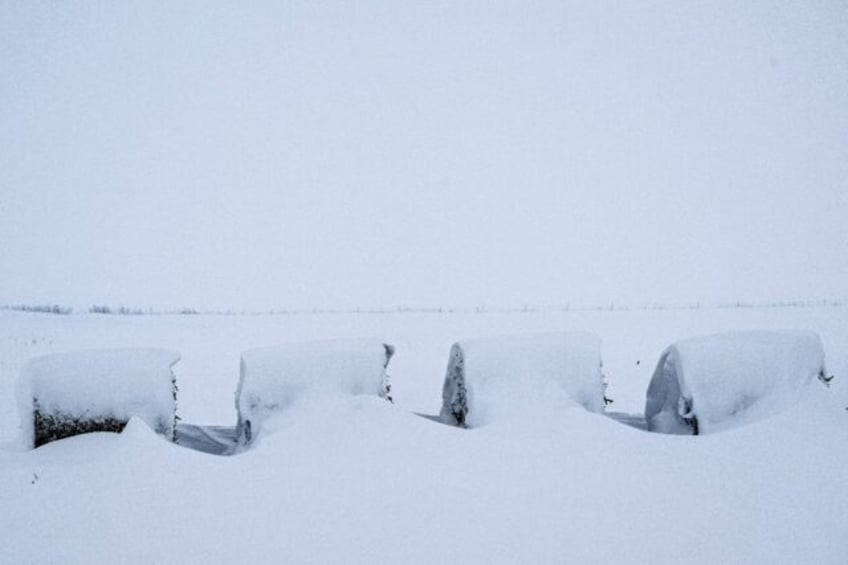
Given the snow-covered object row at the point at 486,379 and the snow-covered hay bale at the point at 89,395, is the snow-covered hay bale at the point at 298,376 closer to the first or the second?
the snow-covered object row at the point at 486,379

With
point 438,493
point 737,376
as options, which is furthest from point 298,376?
point 737,376

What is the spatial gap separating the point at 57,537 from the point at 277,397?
6.77ft

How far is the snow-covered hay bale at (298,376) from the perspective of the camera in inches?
204

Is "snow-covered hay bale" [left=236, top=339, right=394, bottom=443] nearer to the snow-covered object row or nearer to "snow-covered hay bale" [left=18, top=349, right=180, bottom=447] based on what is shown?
the snow-covered object row

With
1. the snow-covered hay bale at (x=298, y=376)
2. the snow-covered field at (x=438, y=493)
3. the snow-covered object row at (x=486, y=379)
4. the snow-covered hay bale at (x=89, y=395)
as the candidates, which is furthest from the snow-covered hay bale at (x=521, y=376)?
the snow-covered hay bale at (x=89, y=395)

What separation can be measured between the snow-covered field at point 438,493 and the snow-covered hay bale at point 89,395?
0.17 m

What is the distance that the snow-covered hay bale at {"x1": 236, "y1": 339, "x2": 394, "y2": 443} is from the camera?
17.0ft

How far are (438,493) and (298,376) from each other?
75.2 inches

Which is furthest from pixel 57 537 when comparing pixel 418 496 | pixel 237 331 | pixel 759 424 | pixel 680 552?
pixel 237 331

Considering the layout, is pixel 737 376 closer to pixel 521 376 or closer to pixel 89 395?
pixel 521 376

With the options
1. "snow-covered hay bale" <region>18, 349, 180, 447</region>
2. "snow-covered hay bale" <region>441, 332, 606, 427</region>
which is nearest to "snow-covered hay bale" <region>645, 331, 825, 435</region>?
"snow-covered hay bale" <region>441, 332, 606, 427</region>

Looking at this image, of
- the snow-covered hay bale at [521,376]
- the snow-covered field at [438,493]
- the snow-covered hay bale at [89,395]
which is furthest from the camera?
the snow-covered hay bale at [521,376]

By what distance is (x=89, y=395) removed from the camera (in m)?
4.83

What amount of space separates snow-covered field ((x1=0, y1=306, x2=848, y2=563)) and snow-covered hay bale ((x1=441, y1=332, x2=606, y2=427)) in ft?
0.86
